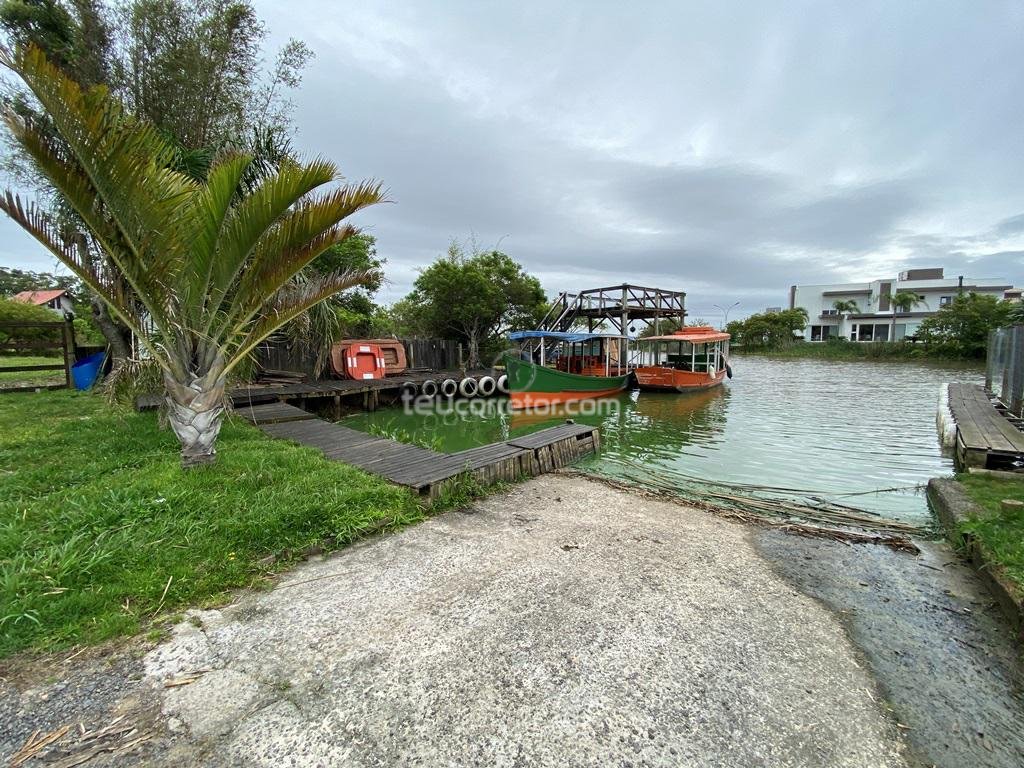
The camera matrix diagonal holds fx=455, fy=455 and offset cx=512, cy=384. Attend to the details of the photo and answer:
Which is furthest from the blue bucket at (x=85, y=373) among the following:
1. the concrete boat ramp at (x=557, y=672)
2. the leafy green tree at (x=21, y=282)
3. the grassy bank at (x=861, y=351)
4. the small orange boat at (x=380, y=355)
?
the grassy bank at (x=861, y=351)

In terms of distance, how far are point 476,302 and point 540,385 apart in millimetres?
6937

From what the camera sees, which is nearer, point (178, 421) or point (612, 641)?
point (612, 641)

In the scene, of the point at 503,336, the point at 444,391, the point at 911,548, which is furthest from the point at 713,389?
the point at 911,548

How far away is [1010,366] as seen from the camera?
9.28 metres

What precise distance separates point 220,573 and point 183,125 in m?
→ 9.78

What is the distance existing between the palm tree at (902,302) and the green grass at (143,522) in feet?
174

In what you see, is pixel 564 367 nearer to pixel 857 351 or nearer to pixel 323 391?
pixel 323 391

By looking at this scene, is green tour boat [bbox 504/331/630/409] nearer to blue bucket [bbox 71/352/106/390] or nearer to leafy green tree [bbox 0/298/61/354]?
blue bucket [bbox 71/352/106/390]

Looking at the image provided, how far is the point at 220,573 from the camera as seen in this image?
2.91 metres

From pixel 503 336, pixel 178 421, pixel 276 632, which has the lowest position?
pixel 276 632

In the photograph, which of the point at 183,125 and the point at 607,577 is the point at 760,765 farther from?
the point at 183,125

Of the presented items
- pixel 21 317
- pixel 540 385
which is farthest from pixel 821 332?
pixel 21 317

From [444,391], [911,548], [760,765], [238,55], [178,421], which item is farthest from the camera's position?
[444,391]

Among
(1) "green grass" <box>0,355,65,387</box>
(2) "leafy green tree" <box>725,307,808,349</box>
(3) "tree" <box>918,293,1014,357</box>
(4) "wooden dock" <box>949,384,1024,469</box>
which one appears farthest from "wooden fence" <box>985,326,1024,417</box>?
(2) "leafy green tree" <box>725,307,808,349</box>
